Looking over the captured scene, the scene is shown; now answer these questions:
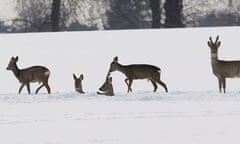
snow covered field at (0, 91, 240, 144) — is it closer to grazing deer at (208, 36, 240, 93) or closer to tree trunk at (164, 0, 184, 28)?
grazing deer at (208, 36, 240, 93)

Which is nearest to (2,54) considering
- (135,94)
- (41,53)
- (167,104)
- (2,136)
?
(41,53)

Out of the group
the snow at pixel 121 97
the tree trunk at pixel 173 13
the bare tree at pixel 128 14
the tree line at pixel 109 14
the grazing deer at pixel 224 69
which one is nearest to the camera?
the snow at pixel 121 97

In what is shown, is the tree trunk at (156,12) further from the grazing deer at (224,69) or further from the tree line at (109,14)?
the grazing deer at (224,69)

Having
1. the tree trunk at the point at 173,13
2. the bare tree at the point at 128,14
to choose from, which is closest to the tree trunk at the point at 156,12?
the tree trunk at the point at 173,13

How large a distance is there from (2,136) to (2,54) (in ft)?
41.5

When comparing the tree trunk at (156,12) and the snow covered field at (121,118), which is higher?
Answer: the tree trunk at (156,12)

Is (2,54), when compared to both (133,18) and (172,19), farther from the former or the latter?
(133,18)

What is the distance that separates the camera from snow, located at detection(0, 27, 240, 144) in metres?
11.7

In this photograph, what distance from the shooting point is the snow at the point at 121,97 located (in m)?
11.7

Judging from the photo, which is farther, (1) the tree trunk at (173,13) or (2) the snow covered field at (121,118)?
(1) the tree trunk at (173,13)

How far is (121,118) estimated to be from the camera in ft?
43.6

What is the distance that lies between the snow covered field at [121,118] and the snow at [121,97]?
0.05ft

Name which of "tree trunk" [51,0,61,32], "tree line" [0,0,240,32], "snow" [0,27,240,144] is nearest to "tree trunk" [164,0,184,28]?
"tree line" [0,0,240,32]

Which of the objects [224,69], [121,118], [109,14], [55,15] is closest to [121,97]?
[224,69]
